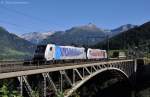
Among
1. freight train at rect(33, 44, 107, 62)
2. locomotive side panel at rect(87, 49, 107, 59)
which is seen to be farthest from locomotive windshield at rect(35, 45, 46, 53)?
locomotive side panel at rect(87, 49, 107, 59)

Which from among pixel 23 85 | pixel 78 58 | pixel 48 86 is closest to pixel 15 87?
pixel 23 85

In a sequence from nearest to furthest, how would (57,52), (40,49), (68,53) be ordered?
(40,49) < (57,52) < (68,53)

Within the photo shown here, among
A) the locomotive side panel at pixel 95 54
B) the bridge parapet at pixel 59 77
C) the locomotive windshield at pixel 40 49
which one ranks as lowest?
the bridge parapet at pixel 59 77

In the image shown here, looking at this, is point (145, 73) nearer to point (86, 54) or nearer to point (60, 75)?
point (86, 54)

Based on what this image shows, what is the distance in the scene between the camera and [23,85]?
29234 millimetres

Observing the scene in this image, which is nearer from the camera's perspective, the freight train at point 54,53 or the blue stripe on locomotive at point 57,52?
the freight train at point 54,53

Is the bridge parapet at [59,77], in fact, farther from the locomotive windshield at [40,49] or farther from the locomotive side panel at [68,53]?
the locomotive windshield at [40,49]

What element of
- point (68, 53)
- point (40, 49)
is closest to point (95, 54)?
point (68, 53)

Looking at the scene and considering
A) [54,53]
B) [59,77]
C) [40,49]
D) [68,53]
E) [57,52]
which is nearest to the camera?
[59,77]

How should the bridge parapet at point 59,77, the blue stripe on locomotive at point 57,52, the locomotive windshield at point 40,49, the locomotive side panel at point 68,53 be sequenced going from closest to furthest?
the bridge parapet at point 59,77 → the locomotive windshield at point 40,49 → the blue stripe on locomotive at point 57,52 → the locomotive side panel at point 68,53

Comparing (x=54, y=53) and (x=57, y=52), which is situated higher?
(x=57, y=52)

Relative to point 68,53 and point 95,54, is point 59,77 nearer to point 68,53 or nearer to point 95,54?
point 68,53

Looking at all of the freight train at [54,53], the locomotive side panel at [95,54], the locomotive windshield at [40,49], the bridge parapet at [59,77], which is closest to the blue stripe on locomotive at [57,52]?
the freight train at [54,53]

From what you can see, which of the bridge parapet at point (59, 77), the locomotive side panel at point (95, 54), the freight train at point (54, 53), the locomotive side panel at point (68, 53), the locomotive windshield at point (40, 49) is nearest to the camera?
the bridge parapet at point (59, 77)
